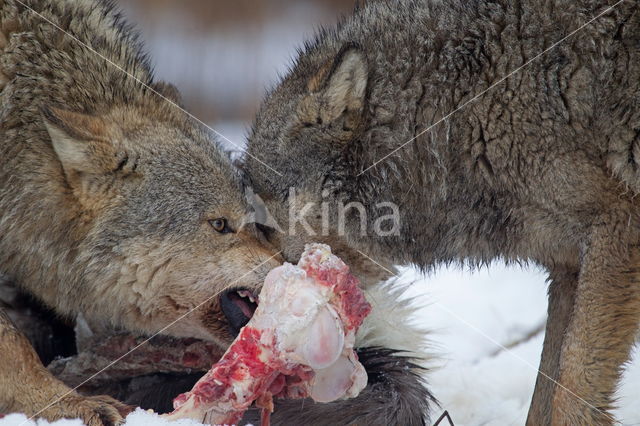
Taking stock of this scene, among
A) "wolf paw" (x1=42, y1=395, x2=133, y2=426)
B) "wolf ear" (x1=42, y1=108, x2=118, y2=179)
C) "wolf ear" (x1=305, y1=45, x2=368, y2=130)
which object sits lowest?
"wolf paw" (x1=42, y1=395, x2=133, y2=426)

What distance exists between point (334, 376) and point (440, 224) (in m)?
1.09

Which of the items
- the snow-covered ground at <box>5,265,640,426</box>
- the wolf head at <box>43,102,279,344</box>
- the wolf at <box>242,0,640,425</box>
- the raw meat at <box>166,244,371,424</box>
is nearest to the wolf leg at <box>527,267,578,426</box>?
the wolf at <box>242,0,640,425</box>

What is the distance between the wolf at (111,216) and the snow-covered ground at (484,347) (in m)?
0.68

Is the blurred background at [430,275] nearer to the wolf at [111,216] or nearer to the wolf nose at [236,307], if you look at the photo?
the wolf at [111,216]

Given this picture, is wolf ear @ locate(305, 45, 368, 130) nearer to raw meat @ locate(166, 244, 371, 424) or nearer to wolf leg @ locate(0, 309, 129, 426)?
raw meat @ locate(166, 244, 371, 424)

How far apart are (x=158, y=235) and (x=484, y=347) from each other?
2.93 meters

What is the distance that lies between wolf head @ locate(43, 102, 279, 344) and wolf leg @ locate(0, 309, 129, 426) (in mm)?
447

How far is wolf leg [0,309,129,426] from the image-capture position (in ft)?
10.8

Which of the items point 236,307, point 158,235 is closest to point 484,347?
point 236,307

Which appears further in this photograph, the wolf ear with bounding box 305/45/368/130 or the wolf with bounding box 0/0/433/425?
the wolf ear with bounding box 305/45/368/130

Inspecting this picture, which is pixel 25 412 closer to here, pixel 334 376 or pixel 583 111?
pixel 334 376

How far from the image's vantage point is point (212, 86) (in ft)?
29.8

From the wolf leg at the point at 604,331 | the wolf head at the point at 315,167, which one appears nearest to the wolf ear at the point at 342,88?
the wolf head at the point at 315,167

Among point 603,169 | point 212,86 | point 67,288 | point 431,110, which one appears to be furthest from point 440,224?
point 212,86
